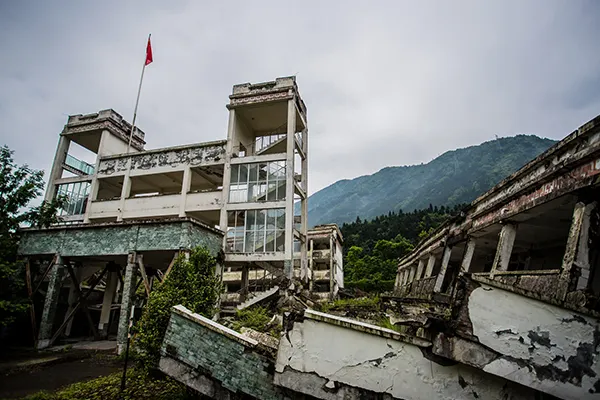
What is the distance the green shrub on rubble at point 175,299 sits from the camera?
27.9ft

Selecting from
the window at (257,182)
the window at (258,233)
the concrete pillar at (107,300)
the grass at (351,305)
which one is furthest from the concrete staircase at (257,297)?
the concrete pillar at (107,300)

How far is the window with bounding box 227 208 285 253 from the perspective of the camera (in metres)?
17.8

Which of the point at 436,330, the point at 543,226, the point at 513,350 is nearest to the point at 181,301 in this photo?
the point at 436,330

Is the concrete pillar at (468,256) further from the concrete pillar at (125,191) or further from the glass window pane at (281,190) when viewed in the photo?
the concrete pillar at (125,191)

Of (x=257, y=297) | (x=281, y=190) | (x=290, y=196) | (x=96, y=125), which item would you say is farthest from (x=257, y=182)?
(x=96, y=125)

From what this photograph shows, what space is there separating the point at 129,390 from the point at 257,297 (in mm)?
10072

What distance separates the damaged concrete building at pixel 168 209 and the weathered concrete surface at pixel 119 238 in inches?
1.7

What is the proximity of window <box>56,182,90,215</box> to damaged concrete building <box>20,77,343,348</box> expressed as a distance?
72mm

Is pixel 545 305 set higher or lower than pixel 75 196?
lower

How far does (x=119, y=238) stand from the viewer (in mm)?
13617

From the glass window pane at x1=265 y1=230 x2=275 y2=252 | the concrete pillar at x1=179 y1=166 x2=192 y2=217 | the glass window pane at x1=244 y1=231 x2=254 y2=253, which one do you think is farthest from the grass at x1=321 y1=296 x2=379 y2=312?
the concrete pillar at x1=179 y1=166 x2=192 y2=217

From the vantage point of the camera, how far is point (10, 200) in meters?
12.7

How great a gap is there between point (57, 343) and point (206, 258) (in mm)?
10326

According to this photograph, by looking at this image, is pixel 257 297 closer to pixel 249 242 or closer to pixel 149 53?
pixel 249 242
